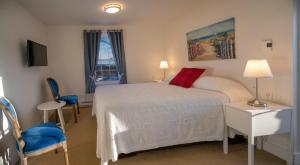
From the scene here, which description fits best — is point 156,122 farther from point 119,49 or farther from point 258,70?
point 119,49

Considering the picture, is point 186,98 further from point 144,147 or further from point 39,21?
point 39,21

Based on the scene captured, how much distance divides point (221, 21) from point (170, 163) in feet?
7.53

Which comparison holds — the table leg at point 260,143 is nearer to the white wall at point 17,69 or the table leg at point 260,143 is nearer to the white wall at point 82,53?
the white wall at point 17,69

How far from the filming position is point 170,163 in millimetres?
2242

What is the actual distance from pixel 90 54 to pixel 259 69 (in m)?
4.34

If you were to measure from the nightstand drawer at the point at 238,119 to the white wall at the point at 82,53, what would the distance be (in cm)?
371

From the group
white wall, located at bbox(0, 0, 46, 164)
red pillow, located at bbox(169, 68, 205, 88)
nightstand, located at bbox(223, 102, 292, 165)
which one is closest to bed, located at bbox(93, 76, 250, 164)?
nightstand, located at bbox(223, 102, 292, 165)

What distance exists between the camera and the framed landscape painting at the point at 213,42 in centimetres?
302

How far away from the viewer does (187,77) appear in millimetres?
3557

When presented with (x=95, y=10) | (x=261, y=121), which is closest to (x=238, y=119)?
(x=261, y=121)

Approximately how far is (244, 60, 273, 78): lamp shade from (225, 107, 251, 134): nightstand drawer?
1.34 ft

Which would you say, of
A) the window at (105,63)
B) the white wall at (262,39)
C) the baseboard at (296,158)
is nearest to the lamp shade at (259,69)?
the white wall at (262,39)

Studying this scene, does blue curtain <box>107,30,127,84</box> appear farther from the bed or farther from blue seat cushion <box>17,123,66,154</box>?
blue seat cushion <box>17,123,66,154</box>

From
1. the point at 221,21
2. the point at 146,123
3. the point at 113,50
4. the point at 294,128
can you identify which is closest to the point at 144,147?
the point at 146,123
